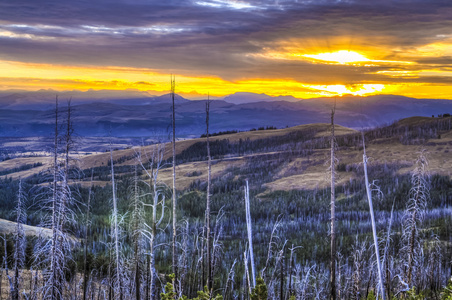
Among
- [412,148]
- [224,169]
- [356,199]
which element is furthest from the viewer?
[224,169]

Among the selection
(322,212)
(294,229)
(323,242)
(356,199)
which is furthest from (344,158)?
(323,242)

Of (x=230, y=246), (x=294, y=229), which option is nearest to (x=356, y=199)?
(x=294, y=229)

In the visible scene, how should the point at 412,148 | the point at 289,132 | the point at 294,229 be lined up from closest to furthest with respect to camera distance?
1. the point at 294,229
2. the point at 412,148
3. the point at 289,132

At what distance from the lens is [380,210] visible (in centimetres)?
7075

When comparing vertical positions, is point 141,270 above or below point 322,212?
above

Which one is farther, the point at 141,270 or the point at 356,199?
the point at 356,199

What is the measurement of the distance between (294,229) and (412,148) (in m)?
52.5

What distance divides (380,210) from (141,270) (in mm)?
50262

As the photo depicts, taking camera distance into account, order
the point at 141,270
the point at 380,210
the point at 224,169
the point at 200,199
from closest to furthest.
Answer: the point at 141,270
the point at 380,210
the point at 200,199
the point at 224,169

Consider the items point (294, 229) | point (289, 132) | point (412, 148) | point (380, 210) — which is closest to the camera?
point (294, 229)

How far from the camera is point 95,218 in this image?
2788 inches

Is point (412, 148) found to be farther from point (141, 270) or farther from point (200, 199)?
point (141, 270)

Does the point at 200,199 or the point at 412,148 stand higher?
the point at 412,148

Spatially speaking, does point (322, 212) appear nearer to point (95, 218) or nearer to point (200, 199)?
point (200, 199)
